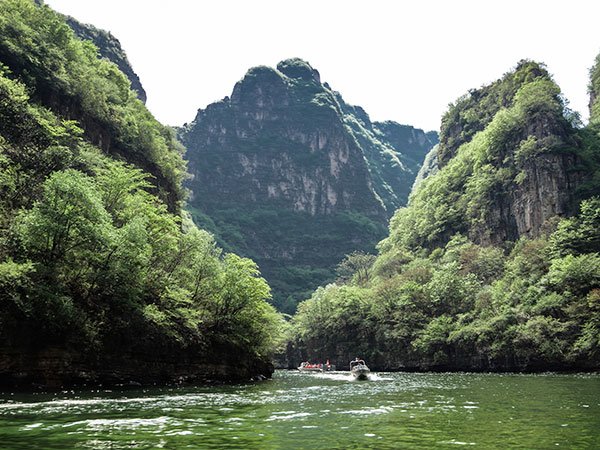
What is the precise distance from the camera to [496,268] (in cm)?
8762

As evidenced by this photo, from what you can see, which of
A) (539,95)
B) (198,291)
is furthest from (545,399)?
(539,95)

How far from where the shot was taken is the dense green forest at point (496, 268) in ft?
205

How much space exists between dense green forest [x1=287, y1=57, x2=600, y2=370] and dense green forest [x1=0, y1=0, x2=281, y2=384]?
1421 inches

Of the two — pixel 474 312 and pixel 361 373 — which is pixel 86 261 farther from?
pixel 474 312

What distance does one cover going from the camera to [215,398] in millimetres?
26125

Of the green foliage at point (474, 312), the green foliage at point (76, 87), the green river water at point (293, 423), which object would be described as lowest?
the green river water at point (293, 423)

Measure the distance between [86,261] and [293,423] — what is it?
23436mm

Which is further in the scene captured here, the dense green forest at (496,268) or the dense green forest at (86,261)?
the dense green forest at (496,268)

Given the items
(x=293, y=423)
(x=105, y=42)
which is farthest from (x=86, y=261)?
(x=105, y=42)

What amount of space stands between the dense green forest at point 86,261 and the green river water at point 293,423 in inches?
227

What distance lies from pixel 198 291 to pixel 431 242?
84.2 metres


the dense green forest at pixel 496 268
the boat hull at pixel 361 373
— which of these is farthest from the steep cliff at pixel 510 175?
the boat hull at pixel 361 373

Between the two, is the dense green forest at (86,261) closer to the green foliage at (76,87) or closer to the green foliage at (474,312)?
the green foliage at (76,87)

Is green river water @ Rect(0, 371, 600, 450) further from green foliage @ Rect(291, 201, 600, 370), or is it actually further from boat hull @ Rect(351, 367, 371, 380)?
green foliage @ Rect(291, 201, 600, 370)
